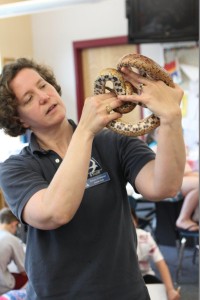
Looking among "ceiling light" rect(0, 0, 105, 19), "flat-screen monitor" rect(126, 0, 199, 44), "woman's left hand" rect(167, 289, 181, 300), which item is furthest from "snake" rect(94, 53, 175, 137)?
"flat-screen monitor" rect(126, 0, 199, 44)

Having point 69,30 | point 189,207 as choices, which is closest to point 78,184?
point 189,207

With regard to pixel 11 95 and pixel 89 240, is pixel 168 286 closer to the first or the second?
pixel 89 240

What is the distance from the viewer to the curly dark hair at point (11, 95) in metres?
1.20

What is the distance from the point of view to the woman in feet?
3.16

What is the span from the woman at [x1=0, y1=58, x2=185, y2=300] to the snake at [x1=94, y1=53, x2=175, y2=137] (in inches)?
0.7

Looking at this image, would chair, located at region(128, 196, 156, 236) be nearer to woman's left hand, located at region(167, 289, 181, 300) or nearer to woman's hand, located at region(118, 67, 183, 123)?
woman's left hand, located at region(167, 289, 181, 300)

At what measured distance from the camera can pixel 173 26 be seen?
14.3ft

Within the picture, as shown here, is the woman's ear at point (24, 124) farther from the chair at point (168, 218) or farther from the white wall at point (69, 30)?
the white wall at point (69, 30)

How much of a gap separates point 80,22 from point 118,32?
0.64 metres

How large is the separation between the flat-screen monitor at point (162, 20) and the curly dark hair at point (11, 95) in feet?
10.7

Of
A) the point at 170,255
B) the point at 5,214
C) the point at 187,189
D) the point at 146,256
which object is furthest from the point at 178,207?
the point at 5,214

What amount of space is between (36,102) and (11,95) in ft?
0.30

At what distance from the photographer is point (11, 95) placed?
120cm

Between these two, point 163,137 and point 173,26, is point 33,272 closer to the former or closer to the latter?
point 163,137
